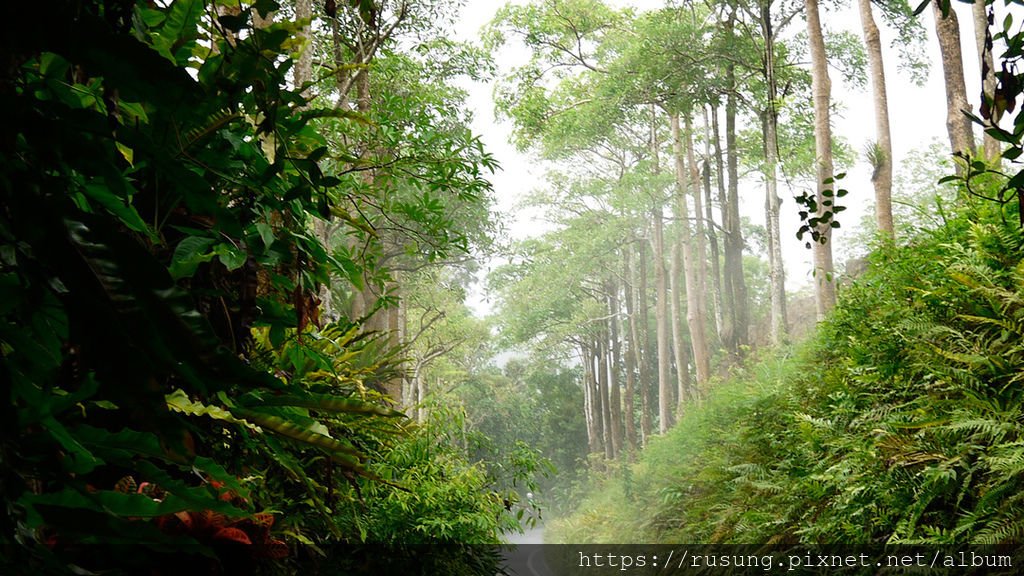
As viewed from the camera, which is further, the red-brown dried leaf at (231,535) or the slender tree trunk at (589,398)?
the slender tree trunk at (589,398)

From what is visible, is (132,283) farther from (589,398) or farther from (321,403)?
(589,398)

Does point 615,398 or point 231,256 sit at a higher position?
point 231,256

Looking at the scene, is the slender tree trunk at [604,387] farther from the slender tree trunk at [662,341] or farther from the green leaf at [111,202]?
the green leaf at [111,202]

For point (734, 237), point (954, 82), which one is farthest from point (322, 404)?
point (734, 237)

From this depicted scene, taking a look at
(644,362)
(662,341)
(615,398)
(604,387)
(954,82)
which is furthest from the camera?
(604,387)

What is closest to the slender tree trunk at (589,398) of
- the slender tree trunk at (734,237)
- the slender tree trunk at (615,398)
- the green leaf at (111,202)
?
the slender tree trunk at (615,398)

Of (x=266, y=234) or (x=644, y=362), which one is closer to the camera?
(x=266, y=234)

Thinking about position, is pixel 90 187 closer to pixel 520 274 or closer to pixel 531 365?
pixel 520 274

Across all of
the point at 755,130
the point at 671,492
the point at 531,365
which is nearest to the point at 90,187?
the point at 671,492

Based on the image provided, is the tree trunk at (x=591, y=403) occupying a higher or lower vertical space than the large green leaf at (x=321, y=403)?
lower

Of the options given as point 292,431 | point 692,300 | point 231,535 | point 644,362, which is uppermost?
point 692,300

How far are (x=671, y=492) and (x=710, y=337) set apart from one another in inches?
743

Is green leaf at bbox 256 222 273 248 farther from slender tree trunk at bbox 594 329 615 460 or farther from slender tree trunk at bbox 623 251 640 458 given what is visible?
slender tree trunk at bbox 594 329 615 460

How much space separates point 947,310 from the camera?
13.3ft
